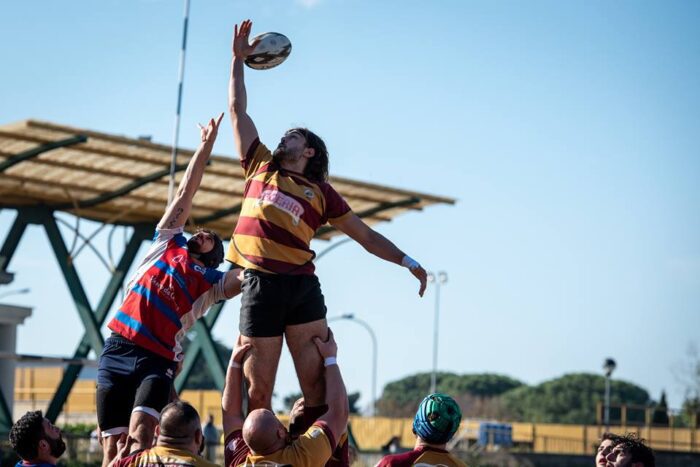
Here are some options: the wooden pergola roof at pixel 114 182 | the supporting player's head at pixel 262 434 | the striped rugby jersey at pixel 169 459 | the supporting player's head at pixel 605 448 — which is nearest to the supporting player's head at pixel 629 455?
the supporting player's head at pixel 605 448

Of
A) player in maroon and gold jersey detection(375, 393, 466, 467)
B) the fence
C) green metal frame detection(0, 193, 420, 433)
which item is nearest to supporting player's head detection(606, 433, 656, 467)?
player in maroon and gold jersey detection(375, 393, 466, 467)

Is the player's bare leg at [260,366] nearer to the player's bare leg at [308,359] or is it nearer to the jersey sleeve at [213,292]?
the player's bare leg at [308,359]

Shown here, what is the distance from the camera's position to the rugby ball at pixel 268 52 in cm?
852

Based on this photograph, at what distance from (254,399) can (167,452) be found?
1.32 metres

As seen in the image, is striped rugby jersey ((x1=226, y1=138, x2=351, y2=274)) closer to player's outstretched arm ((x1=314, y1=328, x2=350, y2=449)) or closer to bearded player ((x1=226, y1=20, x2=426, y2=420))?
bearded player ((x1=226, y1=20, x2=426, y2=420))

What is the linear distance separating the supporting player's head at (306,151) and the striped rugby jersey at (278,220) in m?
0.06

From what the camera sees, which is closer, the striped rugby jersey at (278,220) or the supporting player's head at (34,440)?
the supporting player's head at (34,440)

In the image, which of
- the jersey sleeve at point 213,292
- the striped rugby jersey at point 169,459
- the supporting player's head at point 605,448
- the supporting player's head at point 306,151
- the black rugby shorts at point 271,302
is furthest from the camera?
the jersey sleeve at point 213,292

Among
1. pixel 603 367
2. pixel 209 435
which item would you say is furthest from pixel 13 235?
pixel 603 367

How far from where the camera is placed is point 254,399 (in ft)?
25.3

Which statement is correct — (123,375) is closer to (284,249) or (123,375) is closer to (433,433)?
(284,249)

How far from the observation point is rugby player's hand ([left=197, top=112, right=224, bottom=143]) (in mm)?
8570

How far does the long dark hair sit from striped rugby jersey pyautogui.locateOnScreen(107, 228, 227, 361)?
3.13 ft

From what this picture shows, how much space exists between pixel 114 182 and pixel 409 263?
20.9 metres
